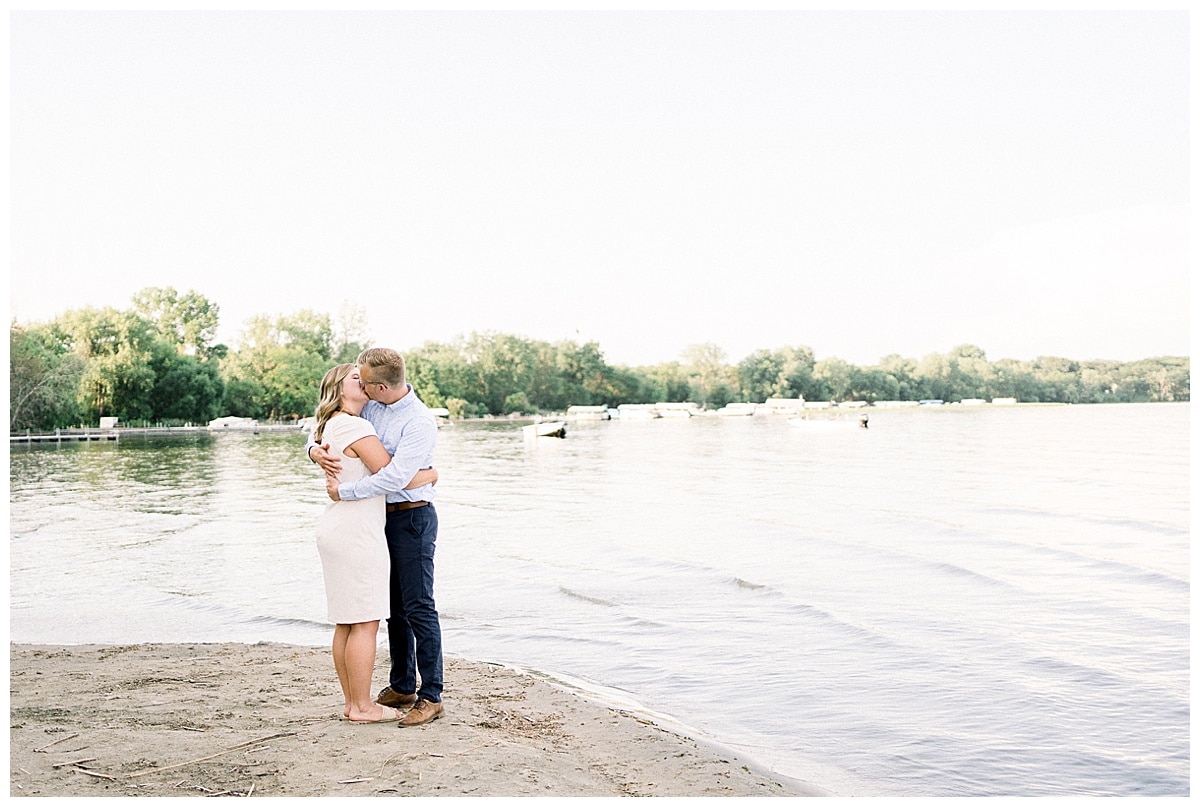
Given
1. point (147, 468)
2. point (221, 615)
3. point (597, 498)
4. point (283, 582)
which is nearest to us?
point (221, 615)

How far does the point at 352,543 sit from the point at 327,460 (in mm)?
494

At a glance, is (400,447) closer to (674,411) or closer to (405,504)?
(405,504)

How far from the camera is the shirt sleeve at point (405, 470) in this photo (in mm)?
5840

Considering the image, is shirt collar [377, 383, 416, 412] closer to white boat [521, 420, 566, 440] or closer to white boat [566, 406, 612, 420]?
white boat [521, 420, 566, 440]

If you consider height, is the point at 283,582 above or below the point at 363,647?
below

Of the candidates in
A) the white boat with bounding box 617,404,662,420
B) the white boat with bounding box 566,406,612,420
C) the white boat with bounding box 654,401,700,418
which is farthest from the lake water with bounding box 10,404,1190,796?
the white boat with bounding box 654,401,700,418

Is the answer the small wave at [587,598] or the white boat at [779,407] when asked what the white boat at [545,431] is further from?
the white boat at [779,407]

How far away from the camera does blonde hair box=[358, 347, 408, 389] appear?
5.99 metres

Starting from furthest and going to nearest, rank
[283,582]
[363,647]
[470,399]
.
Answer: [470,399], [283,582], [363,647]

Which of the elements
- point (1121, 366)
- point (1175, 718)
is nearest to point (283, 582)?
point (1175, 718)

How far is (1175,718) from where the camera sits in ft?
26.0
